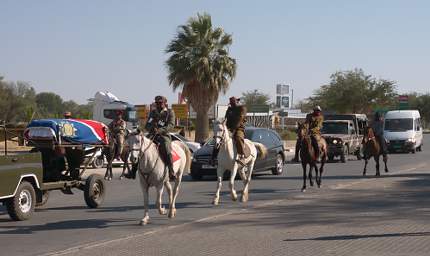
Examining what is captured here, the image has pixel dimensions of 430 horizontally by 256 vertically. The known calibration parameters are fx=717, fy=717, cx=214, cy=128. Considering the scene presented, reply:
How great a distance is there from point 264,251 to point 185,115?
38400 mm

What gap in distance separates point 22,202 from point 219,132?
4.63 m

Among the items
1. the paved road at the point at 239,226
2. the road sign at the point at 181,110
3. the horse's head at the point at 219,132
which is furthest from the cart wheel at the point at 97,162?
the road sign at the point at 181,110

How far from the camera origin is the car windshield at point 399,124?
4562cm

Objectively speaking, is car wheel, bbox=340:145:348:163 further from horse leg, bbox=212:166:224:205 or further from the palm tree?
horse leg, bbox=212:166:224:205

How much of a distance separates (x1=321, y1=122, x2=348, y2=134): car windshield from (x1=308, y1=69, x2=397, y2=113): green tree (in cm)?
4881

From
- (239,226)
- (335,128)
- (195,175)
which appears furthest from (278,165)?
(239,226)

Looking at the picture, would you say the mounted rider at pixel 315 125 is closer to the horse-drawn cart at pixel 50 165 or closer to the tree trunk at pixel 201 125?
the horse-drawn cart at pixel 50 165

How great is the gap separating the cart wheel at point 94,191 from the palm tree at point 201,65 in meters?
27.2

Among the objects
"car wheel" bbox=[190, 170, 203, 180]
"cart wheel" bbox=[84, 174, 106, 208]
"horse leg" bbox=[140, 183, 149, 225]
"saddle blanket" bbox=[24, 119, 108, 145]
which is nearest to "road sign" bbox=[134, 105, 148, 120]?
"car wheel" bbox=[190, 170, 203, 180]

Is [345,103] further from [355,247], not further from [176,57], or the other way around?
[355,247]

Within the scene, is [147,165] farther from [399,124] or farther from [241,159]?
[399,124]

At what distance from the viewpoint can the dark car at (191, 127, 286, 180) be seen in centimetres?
2348

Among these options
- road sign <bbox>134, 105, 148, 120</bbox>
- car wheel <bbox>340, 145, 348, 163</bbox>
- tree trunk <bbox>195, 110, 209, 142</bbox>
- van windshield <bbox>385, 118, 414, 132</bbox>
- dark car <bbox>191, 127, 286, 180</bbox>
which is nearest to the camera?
dark car <bbox>191, 127, 286, 180</bbox>

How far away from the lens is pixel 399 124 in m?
46.1
